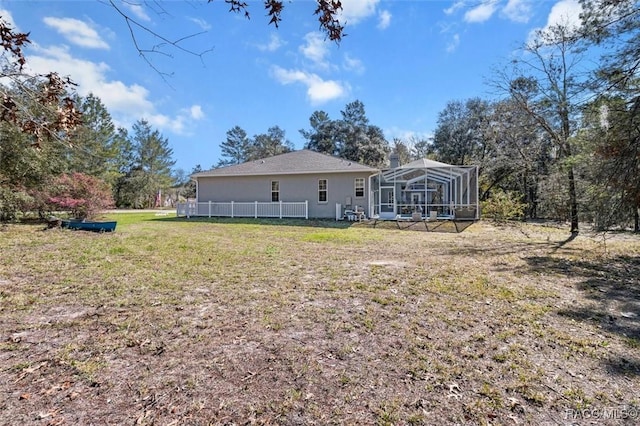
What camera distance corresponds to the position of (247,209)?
59.1 ft

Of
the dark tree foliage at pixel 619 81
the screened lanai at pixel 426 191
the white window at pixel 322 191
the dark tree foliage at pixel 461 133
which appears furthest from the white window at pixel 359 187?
the dark tree foliage at pixel 461 133

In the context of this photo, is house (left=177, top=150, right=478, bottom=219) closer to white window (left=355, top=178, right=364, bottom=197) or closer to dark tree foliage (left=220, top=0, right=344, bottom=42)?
white window (left=355, top=178, right=364, bottom=197)

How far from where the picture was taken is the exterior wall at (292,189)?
16.7 m

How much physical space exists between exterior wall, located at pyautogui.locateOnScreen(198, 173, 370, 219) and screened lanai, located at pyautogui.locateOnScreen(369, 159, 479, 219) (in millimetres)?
1405


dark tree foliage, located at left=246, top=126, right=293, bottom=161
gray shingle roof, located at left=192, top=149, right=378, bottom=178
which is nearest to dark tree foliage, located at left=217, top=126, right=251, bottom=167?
dark tree foliage, located at left=246, top=126, right=293, bottom=161

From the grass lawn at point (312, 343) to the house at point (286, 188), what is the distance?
1056 centimetres

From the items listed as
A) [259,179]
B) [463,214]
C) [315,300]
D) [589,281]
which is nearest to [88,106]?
[259,179]

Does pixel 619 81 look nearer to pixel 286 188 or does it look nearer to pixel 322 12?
pixel 322 12

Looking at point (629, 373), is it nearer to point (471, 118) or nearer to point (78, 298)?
point (78, 298)

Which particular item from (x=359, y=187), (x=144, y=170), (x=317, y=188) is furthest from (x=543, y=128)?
(x=144, y=170)

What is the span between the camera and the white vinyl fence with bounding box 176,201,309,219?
1709cm

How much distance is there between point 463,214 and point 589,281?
10.3 meters

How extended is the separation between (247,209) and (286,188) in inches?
95.7

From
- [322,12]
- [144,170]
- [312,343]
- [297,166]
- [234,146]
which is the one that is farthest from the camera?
[234,146]
